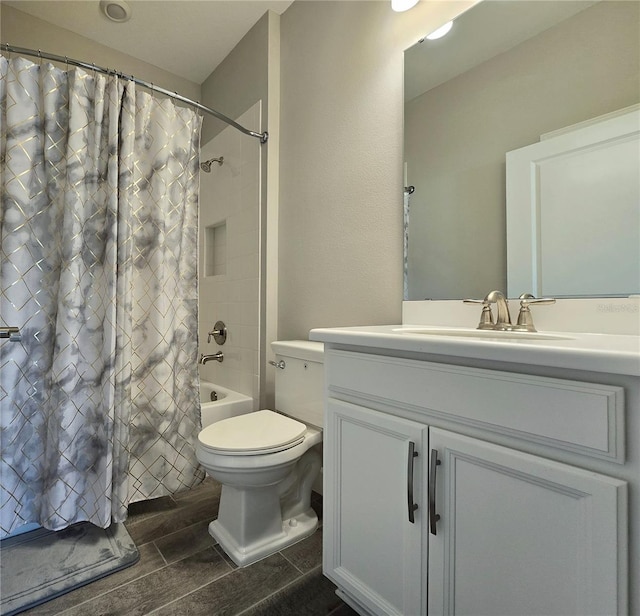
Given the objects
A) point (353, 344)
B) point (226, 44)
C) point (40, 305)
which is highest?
point (226, 44)

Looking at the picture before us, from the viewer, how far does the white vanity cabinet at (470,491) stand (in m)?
0.58

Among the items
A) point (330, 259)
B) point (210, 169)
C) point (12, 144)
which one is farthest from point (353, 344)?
point (210, 169)

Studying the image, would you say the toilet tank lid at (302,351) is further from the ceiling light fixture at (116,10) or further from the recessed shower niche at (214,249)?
the ceiling light fixture at (116,10)

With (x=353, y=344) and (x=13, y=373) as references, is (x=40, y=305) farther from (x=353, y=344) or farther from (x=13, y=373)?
(x=353, y=344)

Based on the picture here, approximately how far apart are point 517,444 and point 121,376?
1.40 m

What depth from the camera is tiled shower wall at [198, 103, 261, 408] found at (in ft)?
7.03

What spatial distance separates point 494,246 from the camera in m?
1.20

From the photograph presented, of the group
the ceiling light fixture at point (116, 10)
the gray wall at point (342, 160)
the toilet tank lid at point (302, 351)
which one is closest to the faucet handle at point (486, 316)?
the gray wall at point (342, 160)

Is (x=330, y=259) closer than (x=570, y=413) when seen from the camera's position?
No

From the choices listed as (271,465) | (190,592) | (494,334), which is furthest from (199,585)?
(494,334)

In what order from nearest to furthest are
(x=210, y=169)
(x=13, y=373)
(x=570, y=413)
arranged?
(x=570, y=413) → (x=13, y=373) → (x=210, y=169)

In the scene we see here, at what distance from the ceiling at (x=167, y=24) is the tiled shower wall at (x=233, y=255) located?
511 millimetres

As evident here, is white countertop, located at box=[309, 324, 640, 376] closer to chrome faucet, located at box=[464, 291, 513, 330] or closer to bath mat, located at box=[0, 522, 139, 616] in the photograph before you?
chrome faucet, located at box=[464, 291, 513, 330]

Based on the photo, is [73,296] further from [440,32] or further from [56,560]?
[440,32]
